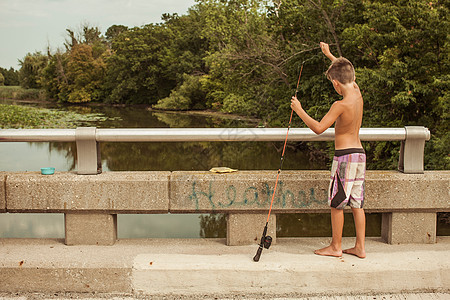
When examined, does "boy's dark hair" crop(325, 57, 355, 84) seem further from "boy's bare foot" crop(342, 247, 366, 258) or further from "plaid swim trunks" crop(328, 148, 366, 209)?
"boy's bare foot" crop(342, 247, 366, 258)

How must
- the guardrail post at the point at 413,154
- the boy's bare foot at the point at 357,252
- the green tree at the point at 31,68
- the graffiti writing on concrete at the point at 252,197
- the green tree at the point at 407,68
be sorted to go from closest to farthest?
1. the boy's bare foot at the point at 357,252
2. the graffiti writing on concrete at the point at 252,197
3. the guardrail post at the point at 413,154
4. the green tree at the point at 407,68
5. the green tree at the point at 31,68

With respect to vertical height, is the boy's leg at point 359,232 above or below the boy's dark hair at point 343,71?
below

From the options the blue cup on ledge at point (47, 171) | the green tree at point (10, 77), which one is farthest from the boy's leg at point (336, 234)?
the green tree at point (10, 77)

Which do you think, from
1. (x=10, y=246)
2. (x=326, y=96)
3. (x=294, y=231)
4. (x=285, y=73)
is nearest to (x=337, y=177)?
(x=10, y=246)

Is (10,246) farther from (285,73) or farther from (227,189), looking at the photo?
(285,73)

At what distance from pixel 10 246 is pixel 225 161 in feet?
55.7

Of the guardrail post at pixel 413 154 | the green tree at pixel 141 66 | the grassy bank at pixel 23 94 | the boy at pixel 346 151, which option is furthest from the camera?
the grassy bank at pixel 23 94

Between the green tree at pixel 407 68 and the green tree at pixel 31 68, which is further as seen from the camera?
the green tree at pixel 31 68

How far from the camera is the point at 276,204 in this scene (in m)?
4.37

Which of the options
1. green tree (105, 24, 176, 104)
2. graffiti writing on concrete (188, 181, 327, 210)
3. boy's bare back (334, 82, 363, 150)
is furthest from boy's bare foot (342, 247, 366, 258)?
green tree (105, 24, 176, 104)

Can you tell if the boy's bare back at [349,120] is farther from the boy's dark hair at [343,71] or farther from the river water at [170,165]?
the river water at [170,165]

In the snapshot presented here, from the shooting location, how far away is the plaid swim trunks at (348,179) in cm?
399

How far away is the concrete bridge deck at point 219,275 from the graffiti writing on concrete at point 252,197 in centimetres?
49

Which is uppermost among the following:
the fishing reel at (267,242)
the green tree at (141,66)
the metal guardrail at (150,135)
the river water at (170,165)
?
the green tree at (141,66)
